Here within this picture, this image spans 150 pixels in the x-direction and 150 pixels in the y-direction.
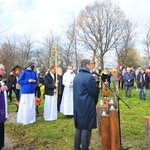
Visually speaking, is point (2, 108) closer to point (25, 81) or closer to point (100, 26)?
point (25, 81)

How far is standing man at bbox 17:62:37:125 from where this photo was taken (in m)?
9.95

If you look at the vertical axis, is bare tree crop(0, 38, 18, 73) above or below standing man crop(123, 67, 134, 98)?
above

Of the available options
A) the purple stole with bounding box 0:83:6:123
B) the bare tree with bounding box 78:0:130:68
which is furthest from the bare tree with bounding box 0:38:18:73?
the purple stole with bounding box 0:83:6:123

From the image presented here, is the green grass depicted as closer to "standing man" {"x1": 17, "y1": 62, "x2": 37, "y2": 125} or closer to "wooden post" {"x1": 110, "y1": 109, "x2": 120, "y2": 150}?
"standing man" {"x1": 17, "y1": 62, "x2": 37, "y2": 125}

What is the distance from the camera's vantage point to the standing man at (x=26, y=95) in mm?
9953

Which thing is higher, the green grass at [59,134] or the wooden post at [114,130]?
the wooden post at [114,130]

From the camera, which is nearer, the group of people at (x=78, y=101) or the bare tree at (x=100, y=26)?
the group of people at (x=78, y=101)

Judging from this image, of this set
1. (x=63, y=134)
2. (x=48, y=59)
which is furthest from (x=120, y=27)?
(x=63, y=134)

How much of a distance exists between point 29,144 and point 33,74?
3.13 metres

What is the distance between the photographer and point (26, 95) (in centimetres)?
998

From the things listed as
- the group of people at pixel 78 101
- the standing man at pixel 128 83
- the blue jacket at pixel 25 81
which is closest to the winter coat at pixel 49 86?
the group of people at pixel 78 101

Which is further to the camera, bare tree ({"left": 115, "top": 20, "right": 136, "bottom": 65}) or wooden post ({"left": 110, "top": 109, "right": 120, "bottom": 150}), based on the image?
bare tree ({"left": 115, "top": 20, "right": 136, "bottom": 65})

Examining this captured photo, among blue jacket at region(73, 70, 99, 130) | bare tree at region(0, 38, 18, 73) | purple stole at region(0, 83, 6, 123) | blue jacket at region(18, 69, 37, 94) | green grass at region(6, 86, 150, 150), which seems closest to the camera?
blue jacket at region(73, 70, 99, 130)

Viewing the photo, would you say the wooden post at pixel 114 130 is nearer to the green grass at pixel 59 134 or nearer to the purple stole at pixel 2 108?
the green grass at pixel 59 134
